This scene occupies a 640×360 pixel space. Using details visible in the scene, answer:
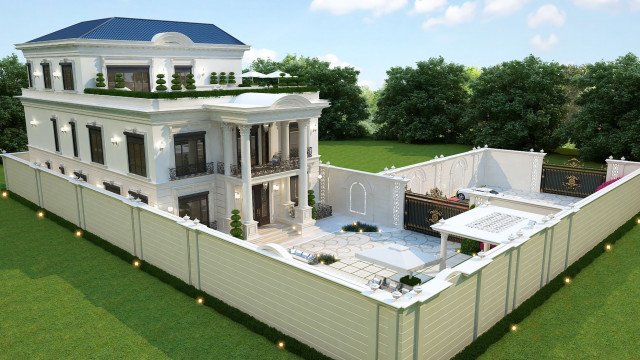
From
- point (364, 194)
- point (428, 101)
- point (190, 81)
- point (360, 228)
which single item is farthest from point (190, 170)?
point (428, 101)

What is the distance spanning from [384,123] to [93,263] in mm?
46837

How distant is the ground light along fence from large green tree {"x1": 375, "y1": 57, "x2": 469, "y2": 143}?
35.0 meters

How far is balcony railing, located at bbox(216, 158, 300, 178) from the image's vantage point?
25.1 meters

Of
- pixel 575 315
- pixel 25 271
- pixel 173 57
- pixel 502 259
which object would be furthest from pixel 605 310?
pixel 173 57

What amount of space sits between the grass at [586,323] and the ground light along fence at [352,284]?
74 centimetres

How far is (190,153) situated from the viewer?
24.7 metres

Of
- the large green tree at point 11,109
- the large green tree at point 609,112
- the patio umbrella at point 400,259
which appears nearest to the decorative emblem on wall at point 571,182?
the large green tree at point 609,112

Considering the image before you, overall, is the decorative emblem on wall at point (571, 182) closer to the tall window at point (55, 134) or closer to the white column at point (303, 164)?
the white column at point (303, 164)

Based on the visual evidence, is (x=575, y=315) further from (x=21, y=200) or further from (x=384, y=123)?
(x=384, y=123)

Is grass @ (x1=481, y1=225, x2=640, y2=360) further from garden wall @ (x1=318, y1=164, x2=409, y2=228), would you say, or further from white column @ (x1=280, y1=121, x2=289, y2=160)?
white column @ (x1=280, y1=121, x2=289, y2=160)

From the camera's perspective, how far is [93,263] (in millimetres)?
20469

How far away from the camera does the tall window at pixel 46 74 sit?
103 feet

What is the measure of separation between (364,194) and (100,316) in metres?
15.6

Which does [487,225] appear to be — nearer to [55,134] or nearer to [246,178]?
[246,178]
